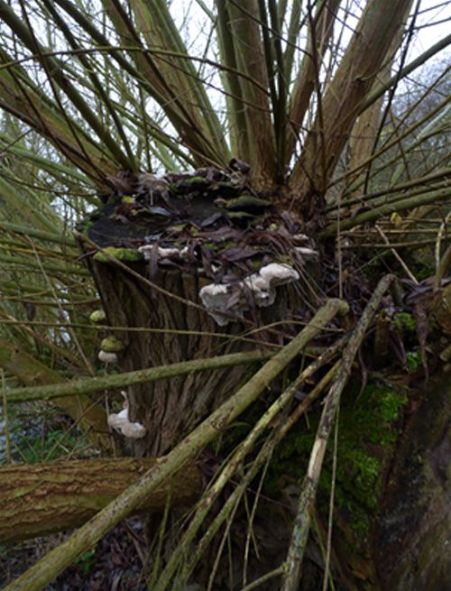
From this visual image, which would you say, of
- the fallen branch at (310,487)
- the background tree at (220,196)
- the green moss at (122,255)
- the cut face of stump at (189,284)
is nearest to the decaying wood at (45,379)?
the background tree at (220,196)

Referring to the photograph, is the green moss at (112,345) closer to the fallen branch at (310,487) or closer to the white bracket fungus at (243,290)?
the white bracket fungus at (243,290)

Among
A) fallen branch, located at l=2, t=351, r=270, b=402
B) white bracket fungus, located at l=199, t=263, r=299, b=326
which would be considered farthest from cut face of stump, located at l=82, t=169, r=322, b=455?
fallen branch, located at l=2, t=351, r=270, b=402

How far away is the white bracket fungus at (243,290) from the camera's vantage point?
147cm

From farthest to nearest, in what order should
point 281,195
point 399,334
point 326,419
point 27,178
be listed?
point 27,178 → point 281,195 → point 399,334 → point 326,419

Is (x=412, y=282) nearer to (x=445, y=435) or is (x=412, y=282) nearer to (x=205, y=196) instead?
(x=445, y=435)

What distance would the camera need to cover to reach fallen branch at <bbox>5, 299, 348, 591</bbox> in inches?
27.1

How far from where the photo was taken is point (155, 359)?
1.81 metres

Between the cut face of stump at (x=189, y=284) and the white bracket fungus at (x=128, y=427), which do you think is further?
the white bracket fungus at (x=128, y=427)

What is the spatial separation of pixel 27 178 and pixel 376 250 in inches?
126

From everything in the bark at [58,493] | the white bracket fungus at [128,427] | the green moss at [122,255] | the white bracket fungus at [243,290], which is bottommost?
the white bracket fungus at [128,427]

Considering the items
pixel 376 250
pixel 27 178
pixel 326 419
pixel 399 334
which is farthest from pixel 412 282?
pixel 27 178

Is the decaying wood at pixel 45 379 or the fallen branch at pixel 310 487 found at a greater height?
the fallen branch at pixel 310 487

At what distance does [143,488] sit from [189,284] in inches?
34.4

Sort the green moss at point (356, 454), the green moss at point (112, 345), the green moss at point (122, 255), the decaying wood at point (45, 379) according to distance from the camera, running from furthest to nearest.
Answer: the decaying wood at point (45, 379) → the green moss at point (112, 345) → the green moss at point (122, 255) → the green moss at point (356, 454)
